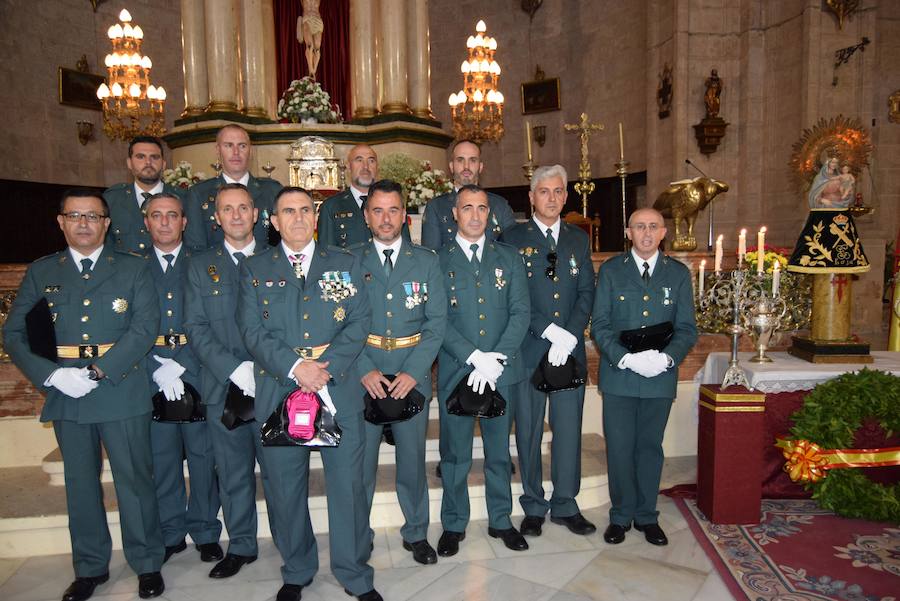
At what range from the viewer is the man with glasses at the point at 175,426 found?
3312 mm

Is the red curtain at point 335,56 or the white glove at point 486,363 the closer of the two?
the white glove at point 486,363

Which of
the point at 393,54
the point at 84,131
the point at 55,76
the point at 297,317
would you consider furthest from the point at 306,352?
the point at 55,76

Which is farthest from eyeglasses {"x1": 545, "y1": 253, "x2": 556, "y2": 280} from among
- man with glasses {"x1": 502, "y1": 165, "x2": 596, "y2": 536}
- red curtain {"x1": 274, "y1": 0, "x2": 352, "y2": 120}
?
red curtain {"x1": 274, "y1": 0, "x2": 352, "y2": 120}

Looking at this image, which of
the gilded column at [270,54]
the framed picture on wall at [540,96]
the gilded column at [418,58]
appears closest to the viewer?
the gilded column at [418,58]

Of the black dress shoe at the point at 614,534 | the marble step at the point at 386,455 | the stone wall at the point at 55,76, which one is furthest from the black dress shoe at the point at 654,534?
the stone wall at the point at 55,76

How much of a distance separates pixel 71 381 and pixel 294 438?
108 cm

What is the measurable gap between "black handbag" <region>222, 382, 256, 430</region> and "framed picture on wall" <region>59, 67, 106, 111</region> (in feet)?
36.0

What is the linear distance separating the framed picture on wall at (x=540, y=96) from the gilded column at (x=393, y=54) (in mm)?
6137

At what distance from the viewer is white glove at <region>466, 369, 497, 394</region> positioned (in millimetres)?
3217

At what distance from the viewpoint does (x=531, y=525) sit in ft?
12.0

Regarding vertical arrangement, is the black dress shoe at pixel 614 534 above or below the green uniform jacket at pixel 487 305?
below

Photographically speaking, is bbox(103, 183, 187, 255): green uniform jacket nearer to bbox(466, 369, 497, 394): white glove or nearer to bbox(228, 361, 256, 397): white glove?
bbox(228, 361, 256, 397): white glove

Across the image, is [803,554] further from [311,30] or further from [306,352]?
[311,30]

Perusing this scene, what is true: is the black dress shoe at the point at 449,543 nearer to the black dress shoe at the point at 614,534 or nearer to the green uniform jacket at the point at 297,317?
the black dress shoe at the point at 614,534
